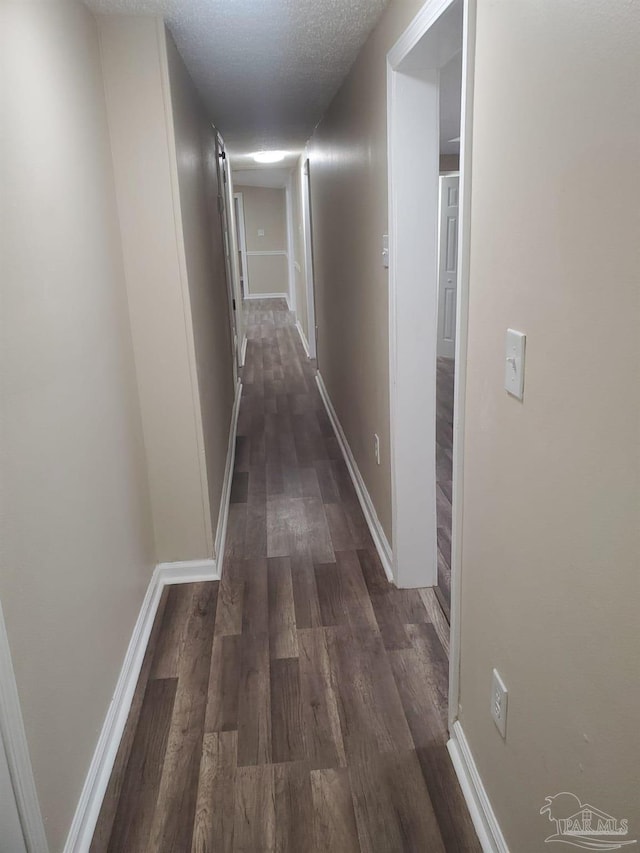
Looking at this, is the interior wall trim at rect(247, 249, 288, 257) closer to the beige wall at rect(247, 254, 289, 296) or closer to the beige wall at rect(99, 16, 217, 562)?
the beige wall at rect(247, 254, 289, 296)

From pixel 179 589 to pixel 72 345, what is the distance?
1427 millimetres

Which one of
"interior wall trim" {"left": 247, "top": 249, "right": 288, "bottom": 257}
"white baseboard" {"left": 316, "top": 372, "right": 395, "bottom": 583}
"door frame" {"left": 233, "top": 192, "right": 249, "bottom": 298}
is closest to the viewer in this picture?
"white baseboard" {"left": 316, "top": 372, "right": 395, "bottom": 583}

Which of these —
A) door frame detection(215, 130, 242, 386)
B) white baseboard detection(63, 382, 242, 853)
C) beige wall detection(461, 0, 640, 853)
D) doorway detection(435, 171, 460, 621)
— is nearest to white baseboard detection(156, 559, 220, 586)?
white baseboard detection(63, 382, 242, 853)

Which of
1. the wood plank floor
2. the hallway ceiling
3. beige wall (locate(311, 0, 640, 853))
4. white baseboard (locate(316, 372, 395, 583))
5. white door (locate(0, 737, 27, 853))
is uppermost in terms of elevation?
the hallway ceiling

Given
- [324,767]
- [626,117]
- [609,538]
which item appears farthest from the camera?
[324,767]

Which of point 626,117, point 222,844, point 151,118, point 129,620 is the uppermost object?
point 151,118

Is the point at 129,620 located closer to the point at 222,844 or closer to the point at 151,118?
the point at 222,844

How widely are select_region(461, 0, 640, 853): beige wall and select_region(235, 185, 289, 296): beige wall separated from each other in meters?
11.2

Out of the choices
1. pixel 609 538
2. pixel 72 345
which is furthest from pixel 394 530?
pixel 609 538

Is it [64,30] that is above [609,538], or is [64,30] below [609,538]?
above

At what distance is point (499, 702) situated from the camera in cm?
142

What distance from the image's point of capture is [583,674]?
100 cm

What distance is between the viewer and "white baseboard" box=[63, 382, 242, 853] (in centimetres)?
157

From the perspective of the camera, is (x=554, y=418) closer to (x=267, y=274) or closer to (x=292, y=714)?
(x=292, y=714)
